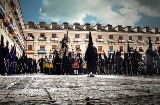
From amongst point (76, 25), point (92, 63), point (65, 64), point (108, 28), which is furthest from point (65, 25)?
point (92, 63)

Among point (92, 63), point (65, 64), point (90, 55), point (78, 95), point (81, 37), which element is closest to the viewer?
point (78, 95)

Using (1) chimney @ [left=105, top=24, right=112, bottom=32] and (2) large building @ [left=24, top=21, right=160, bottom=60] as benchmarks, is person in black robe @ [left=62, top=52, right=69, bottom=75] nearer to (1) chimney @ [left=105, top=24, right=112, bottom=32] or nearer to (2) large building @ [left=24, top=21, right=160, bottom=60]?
(2) large building @ [left=24, top=21, right=160, bottom=60]

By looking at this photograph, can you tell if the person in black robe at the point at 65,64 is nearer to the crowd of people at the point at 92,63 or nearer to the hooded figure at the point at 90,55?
the crowd of people at the point at 92,63

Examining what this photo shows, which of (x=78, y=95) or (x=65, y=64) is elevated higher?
(x=65, y=64)

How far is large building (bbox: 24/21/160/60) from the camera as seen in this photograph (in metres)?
49.9

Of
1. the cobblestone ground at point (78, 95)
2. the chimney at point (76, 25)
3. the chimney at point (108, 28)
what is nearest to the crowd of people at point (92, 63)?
the cobblestone ground at point (78, 95)

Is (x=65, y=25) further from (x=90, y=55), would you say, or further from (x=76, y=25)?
(x=90, y=55)

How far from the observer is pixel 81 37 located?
52250 mm

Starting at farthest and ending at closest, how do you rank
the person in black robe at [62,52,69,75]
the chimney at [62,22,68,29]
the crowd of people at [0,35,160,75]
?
1. the chimney at [62,22,68,29]
2. the person in black robe at [62,52,69,75]
3. the crowd of people at [0,35,160,75]

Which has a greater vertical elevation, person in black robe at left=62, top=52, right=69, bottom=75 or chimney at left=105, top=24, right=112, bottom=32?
chimney at left=105, top=24, right=112, bottom=32

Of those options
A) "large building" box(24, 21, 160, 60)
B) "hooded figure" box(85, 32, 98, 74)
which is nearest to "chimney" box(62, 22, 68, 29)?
"large building" box(24, 21, 160, 60)

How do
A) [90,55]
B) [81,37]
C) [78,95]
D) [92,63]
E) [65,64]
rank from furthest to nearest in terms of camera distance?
1. [81,37]
2. [65,64]
3. [92,63]
4. [90,55]
5. [78,95]

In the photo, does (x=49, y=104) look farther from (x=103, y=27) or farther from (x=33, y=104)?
(x=103, y=27)

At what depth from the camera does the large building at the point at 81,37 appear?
164 feet
